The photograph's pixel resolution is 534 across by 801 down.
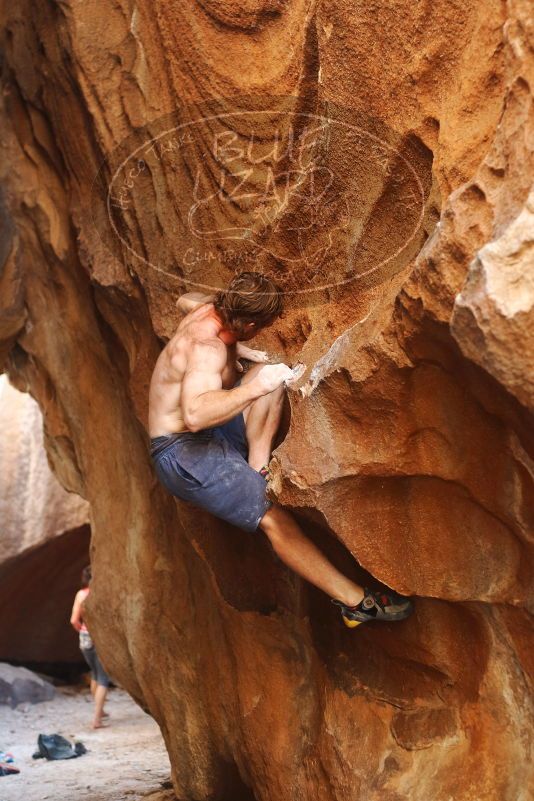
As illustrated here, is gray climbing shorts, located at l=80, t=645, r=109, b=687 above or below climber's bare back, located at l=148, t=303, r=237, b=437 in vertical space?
below

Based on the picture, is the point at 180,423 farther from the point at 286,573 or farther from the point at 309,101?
the point at 309,101

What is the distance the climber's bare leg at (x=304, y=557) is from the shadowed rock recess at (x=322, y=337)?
0.35ft

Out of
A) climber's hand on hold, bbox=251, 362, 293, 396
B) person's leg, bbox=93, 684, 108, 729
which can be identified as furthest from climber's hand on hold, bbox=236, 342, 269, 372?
person's leg, bbox=93, 684, 108, 729

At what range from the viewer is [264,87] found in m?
4.02

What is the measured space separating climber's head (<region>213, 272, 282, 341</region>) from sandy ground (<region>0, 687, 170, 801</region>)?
3.34 m

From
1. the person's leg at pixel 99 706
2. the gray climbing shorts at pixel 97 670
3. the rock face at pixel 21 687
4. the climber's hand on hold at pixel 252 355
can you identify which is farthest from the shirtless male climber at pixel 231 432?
the rock face at pixel 21 687

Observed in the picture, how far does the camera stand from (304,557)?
11.9 ft

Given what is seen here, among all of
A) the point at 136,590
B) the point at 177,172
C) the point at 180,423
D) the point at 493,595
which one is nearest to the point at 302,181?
the point at 177,172

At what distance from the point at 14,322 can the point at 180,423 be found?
8.29ft

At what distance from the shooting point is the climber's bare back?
3633mm

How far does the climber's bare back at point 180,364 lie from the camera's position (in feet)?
11.9
